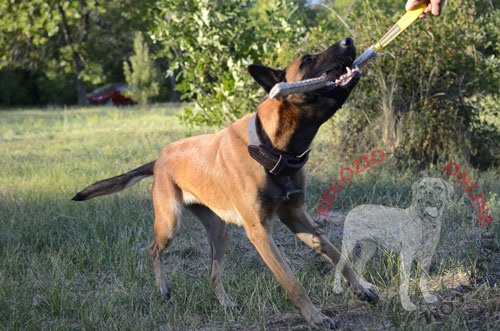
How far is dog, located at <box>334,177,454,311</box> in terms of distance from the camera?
12.9 feet

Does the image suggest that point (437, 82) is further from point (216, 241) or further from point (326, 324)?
point (326, 324)

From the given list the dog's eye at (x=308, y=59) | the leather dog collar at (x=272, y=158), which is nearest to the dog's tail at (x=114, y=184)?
the leather dog collar at (x=272, y=158)

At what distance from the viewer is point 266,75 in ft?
12.4

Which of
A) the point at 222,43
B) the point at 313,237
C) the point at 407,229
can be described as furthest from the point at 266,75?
the point at 222,43

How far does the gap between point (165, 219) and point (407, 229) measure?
5.95ft

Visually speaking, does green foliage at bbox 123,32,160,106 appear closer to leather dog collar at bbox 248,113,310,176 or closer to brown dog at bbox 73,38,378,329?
brown dog at bbox 73,38,378,329

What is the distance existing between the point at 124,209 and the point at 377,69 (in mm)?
3695

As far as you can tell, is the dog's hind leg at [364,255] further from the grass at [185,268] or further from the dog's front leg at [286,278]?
the dog's front leg at [286,278]

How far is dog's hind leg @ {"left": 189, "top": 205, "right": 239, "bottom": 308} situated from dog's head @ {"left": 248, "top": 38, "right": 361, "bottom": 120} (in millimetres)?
1346

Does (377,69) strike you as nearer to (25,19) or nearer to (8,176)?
(8,176)

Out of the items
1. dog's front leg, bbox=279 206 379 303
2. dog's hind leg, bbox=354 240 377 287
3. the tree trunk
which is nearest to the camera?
dog's front leg, bbox=279 206 379 303

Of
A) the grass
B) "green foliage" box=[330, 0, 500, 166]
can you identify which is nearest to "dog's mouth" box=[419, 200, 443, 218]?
the grass

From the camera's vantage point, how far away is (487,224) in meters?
4.87

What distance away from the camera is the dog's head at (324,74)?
3.48 meters
